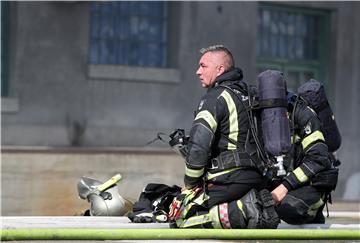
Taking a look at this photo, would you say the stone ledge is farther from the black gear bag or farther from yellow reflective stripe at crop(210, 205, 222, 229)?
yellow reflective stripe at crop(210, 205, 222, 229)

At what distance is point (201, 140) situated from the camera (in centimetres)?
711

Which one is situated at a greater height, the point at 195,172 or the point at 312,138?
the point at 312,138

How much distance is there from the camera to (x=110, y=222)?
25.5 ft

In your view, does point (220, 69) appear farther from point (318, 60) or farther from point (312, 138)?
point (318, 60)

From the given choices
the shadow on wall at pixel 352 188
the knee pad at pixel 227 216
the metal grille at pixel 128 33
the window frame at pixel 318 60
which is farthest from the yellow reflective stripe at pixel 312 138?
the window frame at pixel 318 60

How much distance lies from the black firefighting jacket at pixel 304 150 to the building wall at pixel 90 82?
359 inches

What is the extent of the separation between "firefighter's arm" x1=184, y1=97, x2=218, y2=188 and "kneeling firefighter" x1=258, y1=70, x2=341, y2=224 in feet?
1.35

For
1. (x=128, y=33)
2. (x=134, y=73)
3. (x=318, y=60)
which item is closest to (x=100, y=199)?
(x=134, y=73)

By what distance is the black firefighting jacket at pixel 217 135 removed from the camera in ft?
23.4

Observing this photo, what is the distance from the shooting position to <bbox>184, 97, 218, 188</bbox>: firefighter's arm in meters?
7.11

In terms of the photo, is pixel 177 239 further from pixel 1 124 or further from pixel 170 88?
pixel 170 88

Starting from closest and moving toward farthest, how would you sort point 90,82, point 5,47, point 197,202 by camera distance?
point 197,202
point 5,47
point 90,82

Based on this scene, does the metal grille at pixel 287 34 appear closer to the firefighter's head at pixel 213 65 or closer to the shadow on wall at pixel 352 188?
the shadow on wall at pixel 352 188

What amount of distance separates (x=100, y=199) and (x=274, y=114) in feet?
6.42
